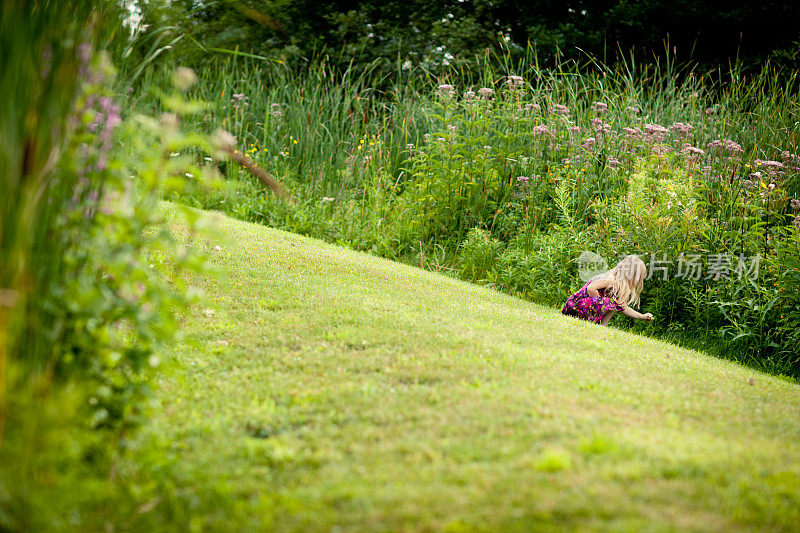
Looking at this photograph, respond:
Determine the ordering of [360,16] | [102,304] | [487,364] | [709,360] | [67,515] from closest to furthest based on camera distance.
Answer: [67,515], [102,304], [487,364], [709,360], [360,16]

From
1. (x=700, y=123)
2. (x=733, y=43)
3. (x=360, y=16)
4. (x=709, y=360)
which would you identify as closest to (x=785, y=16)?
(x=733, y=43)

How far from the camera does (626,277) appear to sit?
5.96 metres

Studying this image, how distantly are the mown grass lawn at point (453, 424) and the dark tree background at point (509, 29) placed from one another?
422 inches

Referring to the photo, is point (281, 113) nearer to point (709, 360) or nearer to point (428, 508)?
point (709, 360)

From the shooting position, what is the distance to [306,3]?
1620 centimetres

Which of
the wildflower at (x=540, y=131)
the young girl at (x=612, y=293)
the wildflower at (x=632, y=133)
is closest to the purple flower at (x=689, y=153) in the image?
the wildflower at (x=632, y=133)

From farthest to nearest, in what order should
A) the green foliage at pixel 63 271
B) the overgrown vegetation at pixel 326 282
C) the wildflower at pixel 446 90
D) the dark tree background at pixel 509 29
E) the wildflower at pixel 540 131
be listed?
the dark tree background at pixel 509 29 → the wildflower at pixel 446 90 → the wildflower at pixel 540 131 → the overgrown vegetation at pixel 326 282 → the green foliage at pixel 63 271

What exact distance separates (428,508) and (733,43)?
16116mm

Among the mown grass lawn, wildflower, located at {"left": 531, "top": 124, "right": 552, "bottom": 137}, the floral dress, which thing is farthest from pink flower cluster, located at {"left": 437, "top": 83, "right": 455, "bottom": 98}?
the mown grass lawn

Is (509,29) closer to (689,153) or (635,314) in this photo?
(689,153)

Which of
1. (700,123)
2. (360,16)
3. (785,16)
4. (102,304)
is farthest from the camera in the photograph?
(360,16)

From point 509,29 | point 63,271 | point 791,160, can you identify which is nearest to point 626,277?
point 791,160

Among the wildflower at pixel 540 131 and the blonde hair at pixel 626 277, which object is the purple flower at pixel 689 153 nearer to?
the wildflower at pixel 540 131

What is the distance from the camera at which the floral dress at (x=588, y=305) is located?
6.03 metres
